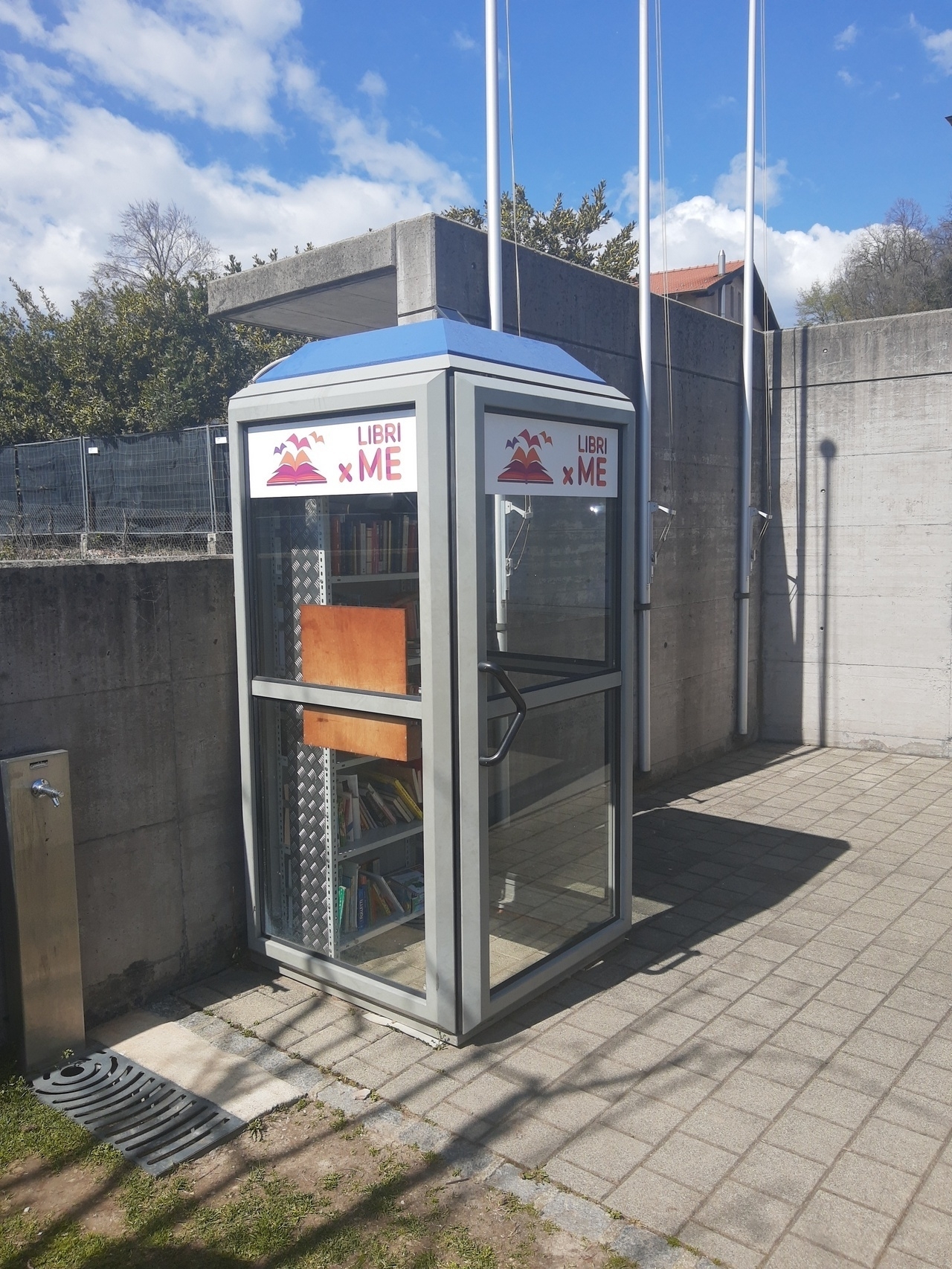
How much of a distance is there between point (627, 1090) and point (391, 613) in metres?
1.99

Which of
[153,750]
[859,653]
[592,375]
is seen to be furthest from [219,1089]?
[859,653]

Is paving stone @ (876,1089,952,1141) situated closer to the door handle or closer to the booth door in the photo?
the booth door

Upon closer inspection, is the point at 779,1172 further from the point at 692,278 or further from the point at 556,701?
the point at 692,278

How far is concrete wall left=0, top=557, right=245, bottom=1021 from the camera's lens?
369 cm

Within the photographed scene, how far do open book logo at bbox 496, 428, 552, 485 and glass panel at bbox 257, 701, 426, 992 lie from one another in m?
1.26

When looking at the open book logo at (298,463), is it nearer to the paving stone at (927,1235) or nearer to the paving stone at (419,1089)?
the paving stone at (419,1089)

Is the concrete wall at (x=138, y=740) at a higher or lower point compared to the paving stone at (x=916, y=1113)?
higher

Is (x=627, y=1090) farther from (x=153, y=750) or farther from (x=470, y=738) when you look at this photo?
(x=153, y=750)

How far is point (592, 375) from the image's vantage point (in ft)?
14.5

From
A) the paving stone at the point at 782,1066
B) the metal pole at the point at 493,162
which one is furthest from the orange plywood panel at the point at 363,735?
the metal pole at the point at 493,162

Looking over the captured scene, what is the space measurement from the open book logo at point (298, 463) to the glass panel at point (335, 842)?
990 mm

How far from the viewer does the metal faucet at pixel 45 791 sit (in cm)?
351

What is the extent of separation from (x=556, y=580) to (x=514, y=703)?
1.17 meters

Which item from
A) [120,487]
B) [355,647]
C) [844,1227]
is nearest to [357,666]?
[355,647]
